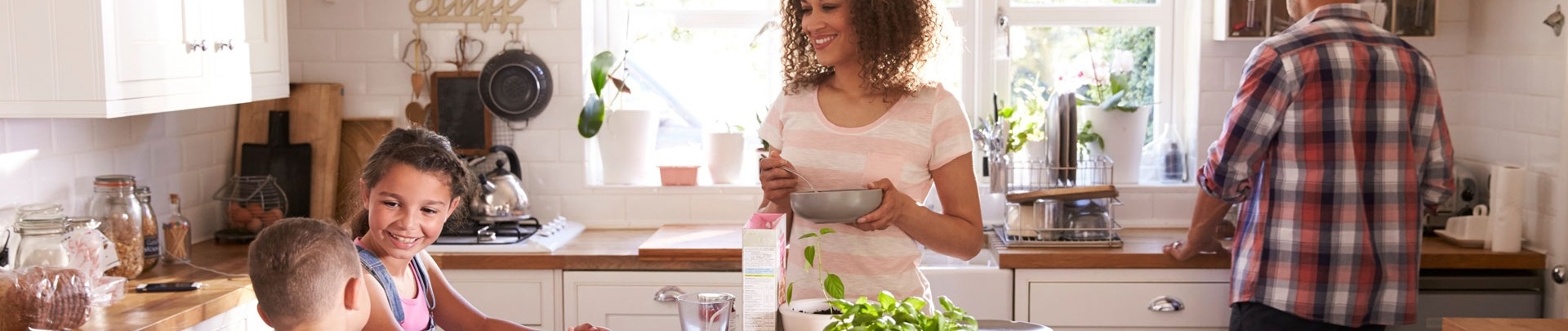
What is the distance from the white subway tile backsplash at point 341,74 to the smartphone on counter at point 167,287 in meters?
1.16

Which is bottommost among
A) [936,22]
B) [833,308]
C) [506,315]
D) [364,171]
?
[506,315]

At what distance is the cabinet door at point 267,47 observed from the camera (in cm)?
345

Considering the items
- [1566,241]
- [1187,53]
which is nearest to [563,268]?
[1187,53]

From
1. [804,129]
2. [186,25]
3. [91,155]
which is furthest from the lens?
[91,155]

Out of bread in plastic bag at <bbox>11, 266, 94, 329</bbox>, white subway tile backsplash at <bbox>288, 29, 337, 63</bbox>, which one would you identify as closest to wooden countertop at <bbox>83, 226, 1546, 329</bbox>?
white subway tile backsplash at <bbox>288, 29, 337, 63</bbox>

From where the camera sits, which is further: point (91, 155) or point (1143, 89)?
point (1143, 89)

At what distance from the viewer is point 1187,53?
4.21 meters

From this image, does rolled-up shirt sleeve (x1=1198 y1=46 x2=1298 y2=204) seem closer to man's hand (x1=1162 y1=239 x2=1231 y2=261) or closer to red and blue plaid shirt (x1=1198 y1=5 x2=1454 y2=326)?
red and blue plaid shirt (x1=1198 y1=5 x2=1454 y2=326)

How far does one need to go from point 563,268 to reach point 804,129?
46.8 inches

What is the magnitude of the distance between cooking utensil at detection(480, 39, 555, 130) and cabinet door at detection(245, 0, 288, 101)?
0.56 meters

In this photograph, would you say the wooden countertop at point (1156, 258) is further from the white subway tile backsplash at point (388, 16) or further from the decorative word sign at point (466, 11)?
the white subway tile backsplash at point (388, 16)

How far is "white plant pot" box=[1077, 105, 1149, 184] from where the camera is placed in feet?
13.3

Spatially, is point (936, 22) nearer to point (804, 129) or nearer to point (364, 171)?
point (804, 129)

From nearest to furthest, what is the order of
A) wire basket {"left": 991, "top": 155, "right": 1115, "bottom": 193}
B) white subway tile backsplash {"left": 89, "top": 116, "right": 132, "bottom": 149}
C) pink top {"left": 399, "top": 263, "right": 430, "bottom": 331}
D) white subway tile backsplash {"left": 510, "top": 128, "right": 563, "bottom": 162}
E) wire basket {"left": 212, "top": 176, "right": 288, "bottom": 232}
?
pink top {"left": 399, "top": 263, "right": 430, "bottom": 331}, white subway tile backsplash {"left": 89, "top": 116, "right": 132, "bottom": 149}, wire basket {"left": 212, "top": 176, "right": 288, "bottom": 232}, wire basket {"left": 991, "top": 155, "right": 1115, "bottom": 193}, white subway tile backsplash {"left": 510, "top": 128, "right": 563, "bottom": 162}
